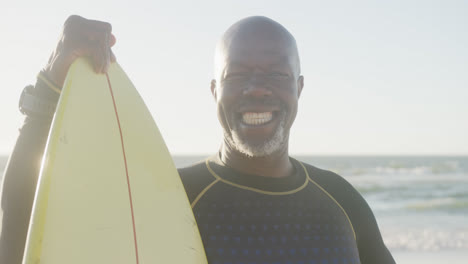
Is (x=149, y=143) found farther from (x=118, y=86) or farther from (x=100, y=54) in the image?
(x=100, y=54)

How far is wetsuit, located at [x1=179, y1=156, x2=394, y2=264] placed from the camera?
6.70 ft

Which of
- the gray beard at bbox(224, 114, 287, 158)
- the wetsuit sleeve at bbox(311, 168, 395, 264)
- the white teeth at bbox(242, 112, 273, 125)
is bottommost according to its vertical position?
the wetsuit sleeve at bbox(311, 168, 395, 264)

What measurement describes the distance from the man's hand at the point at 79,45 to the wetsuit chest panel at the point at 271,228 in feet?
2.37

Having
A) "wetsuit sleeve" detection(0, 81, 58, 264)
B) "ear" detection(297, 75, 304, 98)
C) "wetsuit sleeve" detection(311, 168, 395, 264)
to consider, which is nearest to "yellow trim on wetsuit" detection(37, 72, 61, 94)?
"wetsuit sleeve" detection(0, 81, 58, 264)

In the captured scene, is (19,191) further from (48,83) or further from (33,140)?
(48,83)

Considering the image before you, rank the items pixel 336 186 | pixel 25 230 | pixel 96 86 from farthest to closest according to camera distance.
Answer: pixel 336 186
pixel 96 86
pixel 25 230

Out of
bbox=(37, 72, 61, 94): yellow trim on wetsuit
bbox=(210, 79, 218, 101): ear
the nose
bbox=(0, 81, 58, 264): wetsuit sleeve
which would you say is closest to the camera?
bbox=(0, 81, 58, 264): wetsuit sleeve

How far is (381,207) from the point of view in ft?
49.9

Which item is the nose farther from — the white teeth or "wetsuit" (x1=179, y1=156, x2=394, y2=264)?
"wetsuit" (x1=179, y1=156, x2=394, y2=264)

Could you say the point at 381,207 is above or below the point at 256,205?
below

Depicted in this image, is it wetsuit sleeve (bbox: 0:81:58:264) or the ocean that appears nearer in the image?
wetsuit sleeve (bbox: 0:81:58:264)

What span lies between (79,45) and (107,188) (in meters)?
0.53

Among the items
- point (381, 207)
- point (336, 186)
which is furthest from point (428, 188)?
point (336, 186)

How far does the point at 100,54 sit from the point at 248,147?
731 mm
